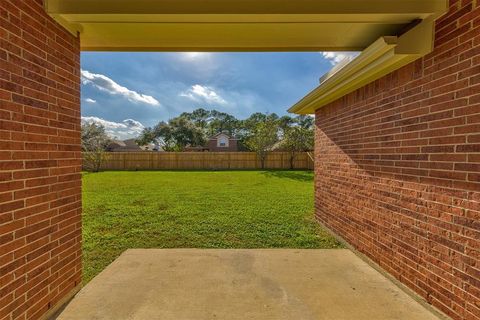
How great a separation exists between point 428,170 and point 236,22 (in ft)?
8.06

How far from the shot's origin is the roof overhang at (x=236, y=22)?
2.30 metres

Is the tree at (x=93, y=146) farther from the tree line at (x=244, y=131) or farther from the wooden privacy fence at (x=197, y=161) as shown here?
the tree line at (x=244, y=131)

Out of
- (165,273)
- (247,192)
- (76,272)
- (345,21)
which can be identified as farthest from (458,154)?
(247,192)

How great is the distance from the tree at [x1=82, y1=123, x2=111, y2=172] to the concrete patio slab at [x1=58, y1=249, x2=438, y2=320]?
19.6m

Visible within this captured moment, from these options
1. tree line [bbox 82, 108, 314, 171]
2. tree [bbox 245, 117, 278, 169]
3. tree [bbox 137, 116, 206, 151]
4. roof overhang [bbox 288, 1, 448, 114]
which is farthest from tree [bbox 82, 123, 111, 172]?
roof overhang [bbox 288, 1, 448, 114]

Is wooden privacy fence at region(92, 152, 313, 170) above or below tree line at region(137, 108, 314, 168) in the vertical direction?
below

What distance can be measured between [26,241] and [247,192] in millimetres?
8291

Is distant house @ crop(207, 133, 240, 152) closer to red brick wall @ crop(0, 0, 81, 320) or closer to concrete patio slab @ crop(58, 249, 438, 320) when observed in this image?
concrete patio slab @ crop(58, 249, 438, 320)

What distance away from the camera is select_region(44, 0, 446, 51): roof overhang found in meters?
2.30

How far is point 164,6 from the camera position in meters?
2.31

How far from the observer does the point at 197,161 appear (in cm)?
2311

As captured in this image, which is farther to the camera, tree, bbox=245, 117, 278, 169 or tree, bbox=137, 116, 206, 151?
tree, bbox=137, 116, 206, 151

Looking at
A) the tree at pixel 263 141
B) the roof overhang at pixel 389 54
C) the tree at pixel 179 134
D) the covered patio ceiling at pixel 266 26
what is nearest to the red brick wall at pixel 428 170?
the roof overhang at pixel 389 54

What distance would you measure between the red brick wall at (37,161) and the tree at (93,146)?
65.8 ft
